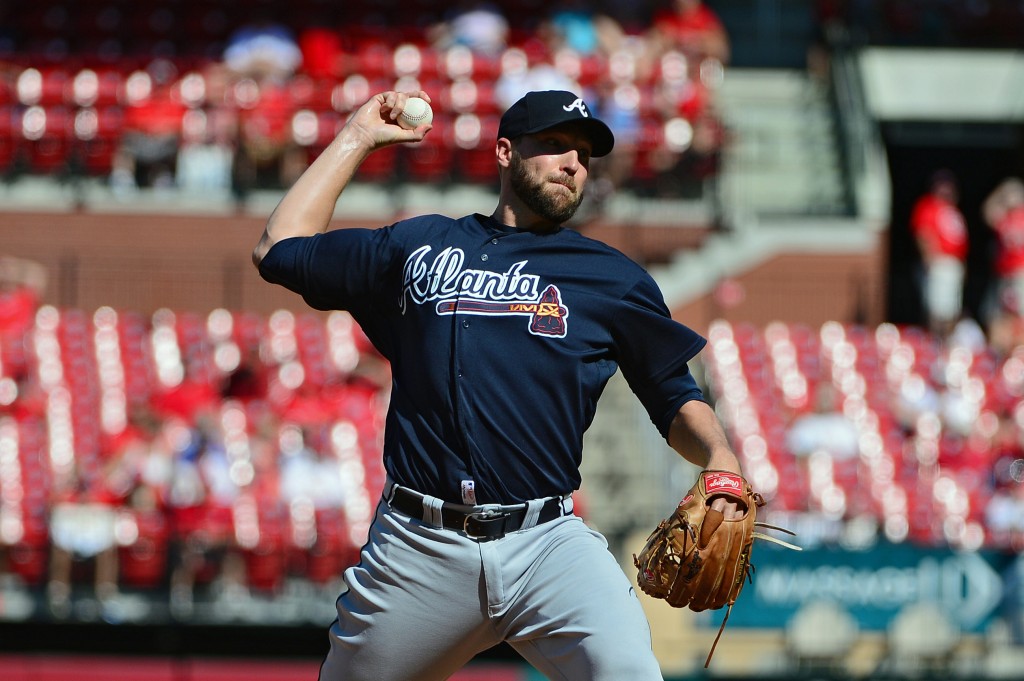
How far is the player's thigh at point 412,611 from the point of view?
12.7ft

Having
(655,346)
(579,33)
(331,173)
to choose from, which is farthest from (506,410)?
Answer: (579,33)

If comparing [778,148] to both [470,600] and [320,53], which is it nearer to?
[320,53]

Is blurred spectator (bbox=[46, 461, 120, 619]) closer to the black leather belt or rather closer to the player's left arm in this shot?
the black leather belt

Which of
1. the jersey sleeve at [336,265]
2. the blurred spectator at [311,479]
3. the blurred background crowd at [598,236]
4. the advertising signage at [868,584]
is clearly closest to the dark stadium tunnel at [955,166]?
the blurred background crowd at [598,236]

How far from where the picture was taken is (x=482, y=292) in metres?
3.93

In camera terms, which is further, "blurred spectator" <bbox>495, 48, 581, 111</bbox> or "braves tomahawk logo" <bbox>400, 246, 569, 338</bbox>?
"blurred spectator" <bbox>495, 48, 581, 111</bbox>

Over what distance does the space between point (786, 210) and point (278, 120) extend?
4855mm

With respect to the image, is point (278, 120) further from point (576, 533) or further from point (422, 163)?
point (576, 533)

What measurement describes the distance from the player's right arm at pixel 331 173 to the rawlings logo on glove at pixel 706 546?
3.86 feet

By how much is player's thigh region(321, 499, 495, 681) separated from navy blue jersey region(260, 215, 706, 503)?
138mm

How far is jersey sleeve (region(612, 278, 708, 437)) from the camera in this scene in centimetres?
396

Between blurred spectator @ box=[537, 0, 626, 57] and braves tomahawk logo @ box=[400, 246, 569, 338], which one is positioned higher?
blurred spectator @ box=[537, 0, 626, 57]

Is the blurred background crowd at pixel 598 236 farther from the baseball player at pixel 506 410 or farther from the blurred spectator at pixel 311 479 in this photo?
the baseball player at pixel 506 410

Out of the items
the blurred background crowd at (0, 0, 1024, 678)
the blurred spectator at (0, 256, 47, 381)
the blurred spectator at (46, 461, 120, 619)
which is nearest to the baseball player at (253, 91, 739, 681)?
the blurred background crowd at (0, 0, 1024, 678)
